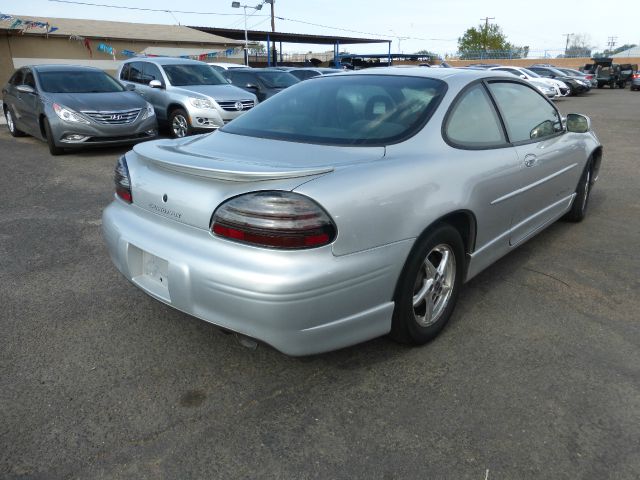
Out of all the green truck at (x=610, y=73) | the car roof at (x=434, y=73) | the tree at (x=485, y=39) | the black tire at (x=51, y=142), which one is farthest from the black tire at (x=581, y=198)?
the tree at (x=485, y=39)

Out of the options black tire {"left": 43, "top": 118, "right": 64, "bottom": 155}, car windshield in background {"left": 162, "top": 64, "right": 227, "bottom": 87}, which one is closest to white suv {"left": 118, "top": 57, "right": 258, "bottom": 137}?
car windshield in background {"left": 162, "top": 64, "right": 227, "bottom": 87}

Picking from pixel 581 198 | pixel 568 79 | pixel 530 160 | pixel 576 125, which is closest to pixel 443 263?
pixel 530 160

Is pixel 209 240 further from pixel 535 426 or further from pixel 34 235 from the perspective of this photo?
pixel 34 235

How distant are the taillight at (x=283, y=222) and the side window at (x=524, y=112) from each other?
195 cm

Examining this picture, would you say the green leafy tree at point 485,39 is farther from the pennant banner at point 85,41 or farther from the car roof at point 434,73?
the car roof at point 434,73

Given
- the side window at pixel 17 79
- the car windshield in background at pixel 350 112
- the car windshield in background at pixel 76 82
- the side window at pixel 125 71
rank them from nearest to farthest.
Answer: the car windshield in background at pixel 350 112, the car windshield in background at pixel 76 82, the side window at pixel 17 79, the side window at pixel 125 71

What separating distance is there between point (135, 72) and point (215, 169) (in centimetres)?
995

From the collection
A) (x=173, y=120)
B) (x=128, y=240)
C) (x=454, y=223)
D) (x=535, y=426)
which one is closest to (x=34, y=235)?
(x=128, y=240)

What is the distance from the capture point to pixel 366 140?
281cm

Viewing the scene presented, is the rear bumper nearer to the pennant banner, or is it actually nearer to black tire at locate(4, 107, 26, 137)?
black tire at locate(4, 107, 26, 137)

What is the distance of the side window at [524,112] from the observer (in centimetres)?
361

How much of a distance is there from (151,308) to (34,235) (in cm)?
209

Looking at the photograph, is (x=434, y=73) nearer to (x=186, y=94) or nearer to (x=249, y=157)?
(x=249, y=157)

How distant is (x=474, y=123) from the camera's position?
10.7 feet
